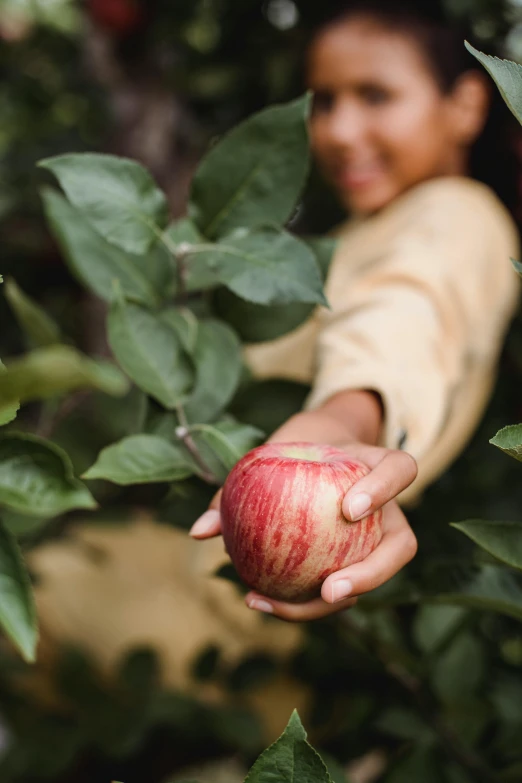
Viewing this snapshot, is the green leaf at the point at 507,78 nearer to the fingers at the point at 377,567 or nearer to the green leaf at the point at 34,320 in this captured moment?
the fingers at the point at 377,567

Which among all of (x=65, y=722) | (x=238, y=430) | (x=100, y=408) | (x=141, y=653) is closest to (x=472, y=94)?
(x=100, y=408)

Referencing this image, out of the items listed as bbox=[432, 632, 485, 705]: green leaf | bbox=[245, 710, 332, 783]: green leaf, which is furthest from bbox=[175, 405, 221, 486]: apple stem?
bbox=[432, 632, 485, 705]: green leaf

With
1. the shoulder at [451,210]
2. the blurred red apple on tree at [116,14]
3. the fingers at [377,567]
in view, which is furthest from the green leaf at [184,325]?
the blurred red apple on tree at [116,14]

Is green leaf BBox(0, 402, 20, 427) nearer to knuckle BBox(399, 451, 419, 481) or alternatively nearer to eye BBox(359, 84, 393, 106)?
knuckle BBox(399, 451, 419, 481)

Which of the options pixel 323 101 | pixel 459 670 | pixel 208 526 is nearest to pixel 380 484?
pixel 208 526

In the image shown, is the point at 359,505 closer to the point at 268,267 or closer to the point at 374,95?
the point at 268,267

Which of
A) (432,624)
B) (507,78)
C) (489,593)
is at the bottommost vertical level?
(432,624)

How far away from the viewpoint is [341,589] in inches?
16.4

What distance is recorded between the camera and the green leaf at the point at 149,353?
52cm

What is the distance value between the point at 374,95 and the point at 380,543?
0.77 m

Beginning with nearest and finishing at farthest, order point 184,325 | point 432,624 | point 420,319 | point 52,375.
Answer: point 52,375 < point 184,325 < point 420,319 < point 432,624

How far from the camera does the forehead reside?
40.6 inches

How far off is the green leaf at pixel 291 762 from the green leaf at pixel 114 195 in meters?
0.34

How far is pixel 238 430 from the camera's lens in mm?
530
